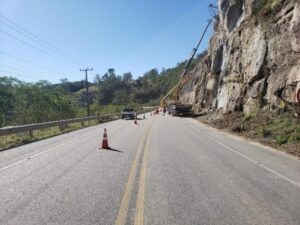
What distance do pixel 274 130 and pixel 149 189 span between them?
1314 cm

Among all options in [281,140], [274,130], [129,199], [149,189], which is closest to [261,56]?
[274,130]

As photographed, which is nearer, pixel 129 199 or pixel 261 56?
pixel 129 199

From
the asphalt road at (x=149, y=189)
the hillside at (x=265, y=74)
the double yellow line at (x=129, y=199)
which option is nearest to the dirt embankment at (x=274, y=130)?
the hillside at (x=265, y=74)

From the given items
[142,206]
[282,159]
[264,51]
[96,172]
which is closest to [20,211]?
[142,206]

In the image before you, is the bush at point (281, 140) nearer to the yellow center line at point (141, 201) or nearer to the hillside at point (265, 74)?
the hillside at point (265, 74)

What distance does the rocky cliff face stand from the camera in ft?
71.1

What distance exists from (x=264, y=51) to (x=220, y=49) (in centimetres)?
2428

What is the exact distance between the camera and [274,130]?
18781mm

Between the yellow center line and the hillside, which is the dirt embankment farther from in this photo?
the yellow center line

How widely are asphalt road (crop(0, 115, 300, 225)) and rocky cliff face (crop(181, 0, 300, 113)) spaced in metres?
11.0

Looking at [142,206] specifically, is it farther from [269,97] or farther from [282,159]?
[269,97]

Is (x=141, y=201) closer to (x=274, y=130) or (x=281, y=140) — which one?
(x=281, y=140)

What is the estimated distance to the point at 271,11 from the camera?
2686 cm

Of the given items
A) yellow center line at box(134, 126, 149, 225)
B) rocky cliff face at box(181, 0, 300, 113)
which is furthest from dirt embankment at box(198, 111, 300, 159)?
yellow center line at box(134, 126, 149, 225)
